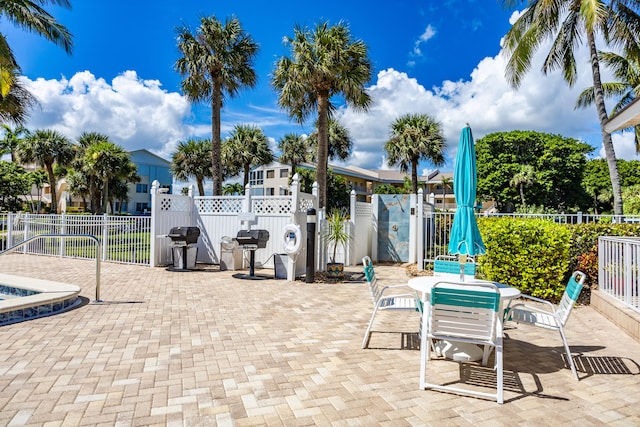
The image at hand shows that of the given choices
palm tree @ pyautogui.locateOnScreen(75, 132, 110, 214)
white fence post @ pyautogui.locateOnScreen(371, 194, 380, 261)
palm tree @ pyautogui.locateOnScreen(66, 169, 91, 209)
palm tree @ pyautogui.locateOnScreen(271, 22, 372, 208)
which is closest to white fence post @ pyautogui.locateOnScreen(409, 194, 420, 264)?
white fence post @ pyautogui.locateOnScreen(371, 194, 380, 261)

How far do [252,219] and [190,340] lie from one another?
6.03m

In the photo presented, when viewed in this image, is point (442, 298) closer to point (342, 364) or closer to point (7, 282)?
point (342, 364)

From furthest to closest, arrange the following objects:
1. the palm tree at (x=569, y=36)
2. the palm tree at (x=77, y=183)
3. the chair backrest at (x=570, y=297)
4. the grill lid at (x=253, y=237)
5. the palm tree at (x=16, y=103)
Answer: the palm tree at (x=77, y=183) → the palm tree at (x=16, y=103) → the palm tree at (x=569, y=36) → the grill lid at (x=253, y=237) → the chair backrest at (x=570, y=297)

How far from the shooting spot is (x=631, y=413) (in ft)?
9.25

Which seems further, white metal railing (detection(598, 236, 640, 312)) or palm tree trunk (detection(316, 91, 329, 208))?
palm tree trunk (detection(316, 91, 329, 208))

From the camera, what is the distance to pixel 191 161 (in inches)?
1195

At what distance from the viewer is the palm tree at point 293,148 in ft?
99.9

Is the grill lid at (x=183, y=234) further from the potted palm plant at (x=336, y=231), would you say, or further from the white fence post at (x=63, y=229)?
the white fence post at (x=63, y=229)

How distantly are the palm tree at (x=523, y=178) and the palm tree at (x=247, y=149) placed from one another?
870 inches

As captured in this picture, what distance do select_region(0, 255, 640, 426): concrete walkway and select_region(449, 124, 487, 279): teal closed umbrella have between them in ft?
3.95

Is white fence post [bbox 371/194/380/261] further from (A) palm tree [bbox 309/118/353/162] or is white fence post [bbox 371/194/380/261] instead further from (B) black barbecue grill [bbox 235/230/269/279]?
(A) palm tree [bbox 309/118/353/162]

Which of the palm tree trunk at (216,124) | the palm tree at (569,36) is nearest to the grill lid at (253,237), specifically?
the palm tree trunk at (216,124)

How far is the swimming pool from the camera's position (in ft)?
16.2

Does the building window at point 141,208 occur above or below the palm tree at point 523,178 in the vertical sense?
below
